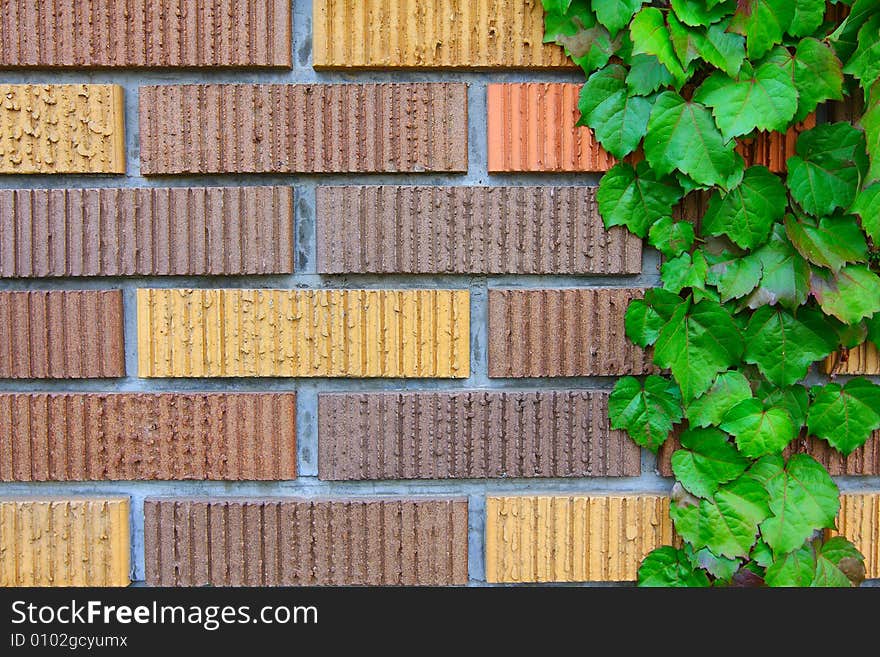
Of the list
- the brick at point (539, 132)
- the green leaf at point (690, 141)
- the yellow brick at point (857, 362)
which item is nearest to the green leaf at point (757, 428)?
the yellow brick at point (857, 362)

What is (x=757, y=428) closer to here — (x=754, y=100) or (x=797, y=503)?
(x=797, y=503)

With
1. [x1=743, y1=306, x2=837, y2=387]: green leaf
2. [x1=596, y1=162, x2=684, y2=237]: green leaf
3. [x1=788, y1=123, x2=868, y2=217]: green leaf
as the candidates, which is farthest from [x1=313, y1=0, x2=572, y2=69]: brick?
[x1=743, y1=306, x2=837, y2=387]: green leaf

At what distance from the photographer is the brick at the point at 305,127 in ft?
3.59

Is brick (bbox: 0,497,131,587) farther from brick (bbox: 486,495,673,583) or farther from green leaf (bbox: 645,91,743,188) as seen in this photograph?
green leaf (bbox: 645,91,743,188)

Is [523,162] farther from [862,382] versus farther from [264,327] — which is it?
[862,382]

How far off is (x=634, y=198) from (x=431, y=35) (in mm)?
454

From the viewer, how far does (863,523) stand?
115cm

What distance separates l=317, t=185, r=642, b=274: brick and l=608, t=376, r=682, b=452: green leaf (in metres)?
0.21

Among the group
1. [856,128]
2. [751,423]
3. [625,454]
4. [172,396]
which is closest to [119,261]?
[172,396]

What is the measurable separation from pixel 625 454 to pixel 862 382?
1.42 feet

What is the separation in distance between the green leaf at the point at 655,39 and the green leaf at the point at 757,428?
0.57 metres

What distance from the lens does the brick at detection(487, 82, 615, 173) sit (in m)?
1.10

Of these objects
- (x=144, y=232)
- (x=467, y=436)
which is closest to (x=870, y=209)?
(x=467, y=436)

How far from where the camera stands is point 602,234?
111 cm
